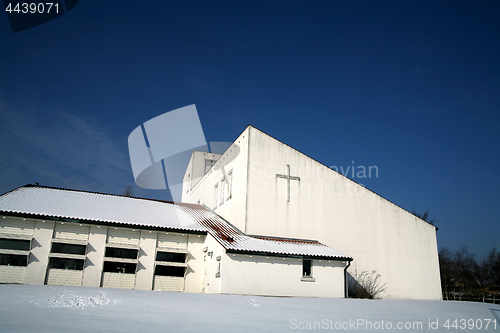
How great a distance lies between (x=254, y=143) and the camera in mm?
21344

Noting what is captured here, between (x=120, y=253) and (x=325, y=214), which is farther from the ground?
(x=325, y=214)

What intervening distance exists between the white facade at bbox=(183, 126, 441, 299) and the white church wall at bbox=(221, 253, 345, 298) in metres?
3.21

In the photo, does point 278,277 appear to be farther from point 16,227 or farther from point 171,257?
point 16,227

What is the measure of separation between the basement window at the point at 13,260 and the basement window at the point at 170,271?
6.08 metres

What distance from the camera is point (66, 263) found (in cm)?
1678

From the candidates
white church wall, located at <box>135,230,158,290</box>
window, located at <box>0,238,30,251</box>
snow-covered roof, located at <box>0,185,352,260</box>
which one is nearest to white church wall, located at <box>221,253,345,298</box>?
snow-covered roof, located at <box>0,185,352,260</box>

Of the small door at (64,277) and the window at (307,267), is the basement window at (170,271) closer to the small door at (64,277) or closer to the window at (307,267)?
the small door at (64,277)

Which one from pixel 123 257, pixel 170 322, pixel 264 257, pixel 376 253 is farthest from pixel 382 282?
pixel 170 322

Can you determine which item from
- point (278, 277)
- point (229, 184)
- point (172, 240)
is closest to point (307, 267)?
point (278, 277)

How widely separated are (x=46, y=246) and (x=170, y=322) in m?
12.7

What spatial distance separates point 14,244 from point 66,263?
2.46m

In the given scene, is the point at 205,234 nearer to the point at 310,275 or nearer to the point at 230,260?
the point at 230,260

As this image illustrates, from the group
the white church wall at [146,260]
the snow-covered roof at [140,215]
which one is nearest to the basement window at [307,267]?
the snow-covered roof at [140,215]

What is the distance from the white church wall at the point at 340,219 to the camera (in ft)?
68.6
